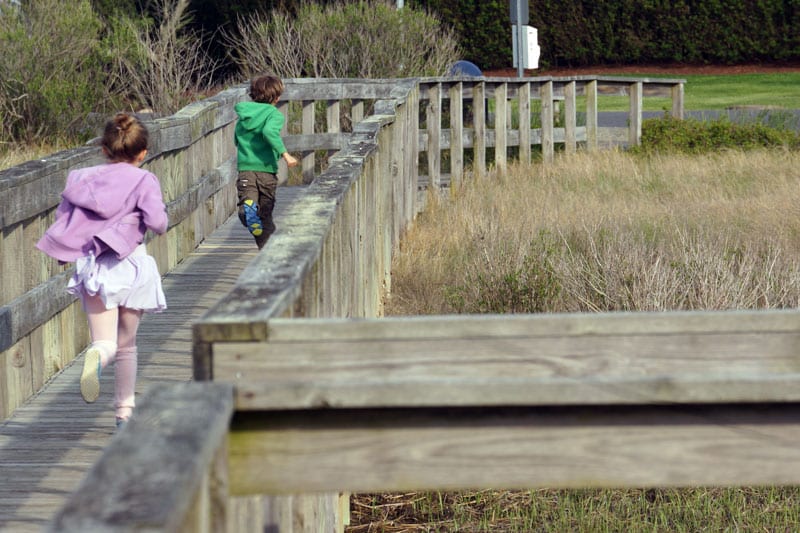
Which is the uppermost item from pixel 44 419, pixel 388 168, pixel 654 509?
pixel 388 168

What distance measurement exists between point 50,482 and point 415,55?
1292 cm

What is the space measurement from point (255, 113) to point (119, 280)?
3.32m

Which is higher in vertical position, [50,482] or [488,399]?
[488,399]

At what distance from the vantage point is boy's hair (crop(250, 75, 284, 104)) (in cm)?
786

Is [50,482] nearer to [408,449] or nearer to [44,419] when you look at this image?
[44,419]

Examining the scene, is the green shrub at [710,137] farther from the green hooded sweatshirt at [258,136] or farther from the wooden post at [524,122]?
the green hooded sweatshirt at [258,136]

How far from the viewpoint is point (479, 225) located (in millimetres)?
9305

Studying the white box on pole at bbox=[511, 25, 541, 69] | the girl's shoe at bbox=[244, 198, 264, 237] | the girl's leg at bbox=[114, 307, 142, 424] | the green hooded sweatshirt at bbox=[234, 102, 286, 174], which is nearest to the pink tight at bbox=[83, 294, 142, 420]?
the girl's leg at bbox=[114, 307, 142, 424]

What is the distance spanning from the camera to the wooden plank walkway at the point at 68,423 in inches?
164

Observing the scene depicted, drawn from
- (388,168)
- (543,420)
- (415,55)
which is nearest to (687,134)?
(415,55)

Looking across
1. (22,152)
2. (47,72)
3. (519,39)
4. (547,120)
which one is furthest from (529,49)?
(22,152)

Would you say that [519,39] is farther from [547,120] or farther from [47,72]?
[47,72]

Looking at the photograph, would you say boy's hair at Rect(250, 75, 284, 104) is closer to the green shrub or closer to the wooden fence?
the wooden fence

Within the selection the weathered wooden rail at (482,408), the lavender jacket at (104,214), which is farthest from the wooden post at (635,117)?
the weathered wooden rail at (482,408)
